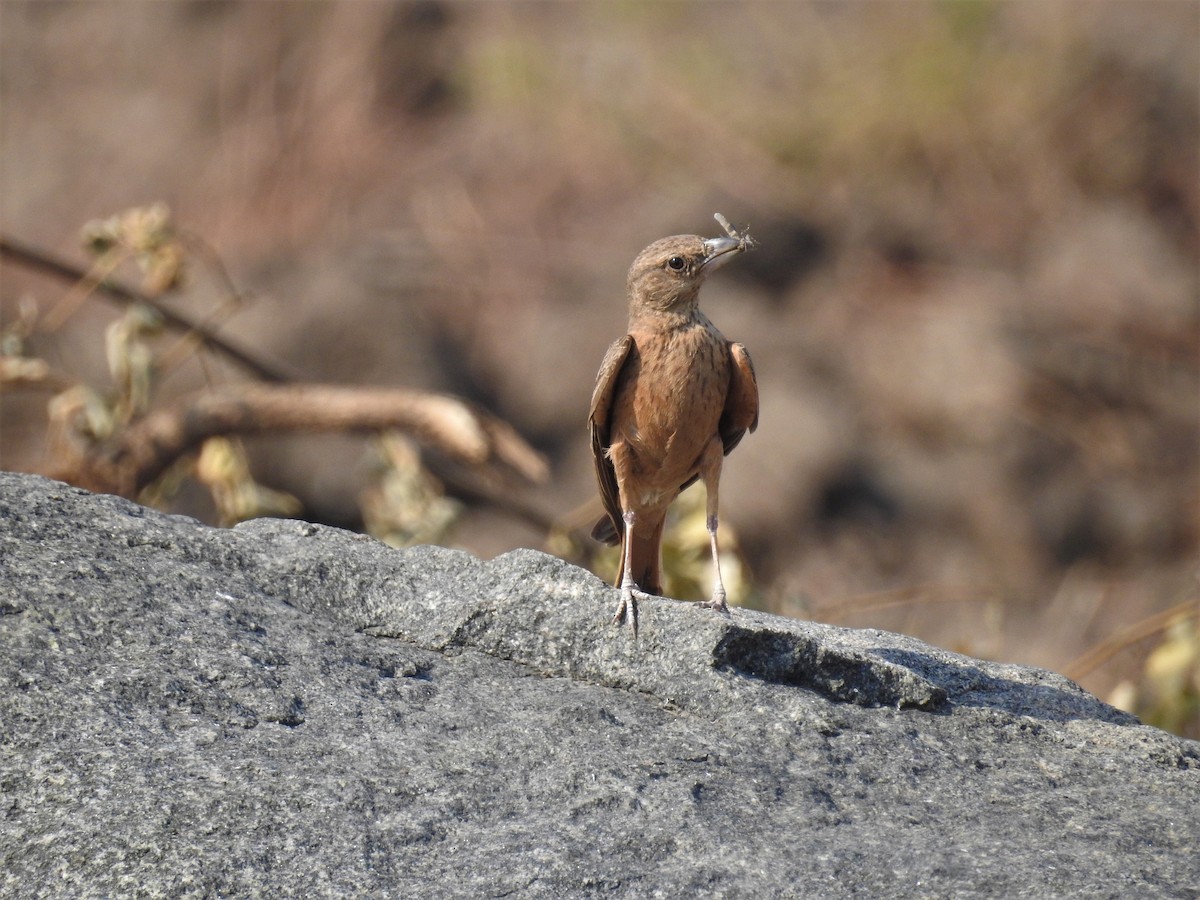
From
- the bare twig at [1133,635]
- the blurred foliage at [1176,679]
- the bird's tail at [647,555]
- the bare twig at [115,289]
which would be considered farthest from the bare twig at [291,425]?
the blurred foliage at [1176,679]

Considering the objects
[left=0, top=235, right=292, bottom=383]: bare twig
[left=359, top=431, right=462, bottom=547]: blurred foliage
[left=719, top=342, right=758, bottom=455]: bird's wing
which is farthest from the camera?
[left=359, top=431, right=462, bottom=547]: blurred foliage

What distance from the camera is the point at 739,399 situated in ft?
16.0

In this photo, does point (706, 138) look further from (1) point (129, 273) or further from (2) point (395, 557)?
(2) point (395, 557)

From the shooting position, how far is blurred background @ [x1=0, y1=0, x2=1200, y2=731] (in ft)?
35.4

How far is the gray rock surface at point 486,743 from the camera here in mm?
2895

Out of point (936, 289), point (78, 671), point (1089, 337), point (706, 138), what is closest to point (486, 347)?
point (706, 138)

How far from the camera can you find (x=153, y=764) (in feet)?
9.93

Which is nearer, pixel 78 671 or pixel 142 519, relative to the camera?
pixel 78 671

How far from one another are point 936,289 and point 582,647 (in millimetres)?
8654

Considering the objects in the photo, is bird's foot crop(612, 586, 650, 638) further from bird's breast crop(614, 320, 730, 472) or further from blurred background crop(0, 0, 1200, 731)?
blurred background crop(0, 0, 1200, 731)

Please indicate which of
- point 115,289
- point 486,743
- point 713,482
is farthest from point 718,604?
point 115,289

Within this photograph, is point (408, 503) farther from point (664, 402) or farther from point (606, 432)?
point (664, 402)

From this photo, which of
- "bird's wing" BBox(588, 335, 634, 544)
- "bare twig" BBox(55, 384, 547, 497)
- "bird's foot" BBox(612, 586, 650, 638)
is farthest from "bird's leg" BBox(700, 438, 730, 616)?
"bare twig" BBox(55, 384, 547, 497)

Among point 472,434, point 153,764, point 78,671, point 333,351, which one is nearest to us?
point 153,764
